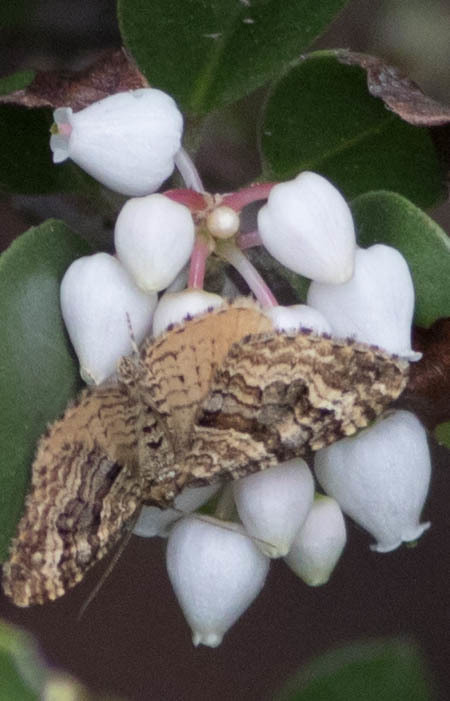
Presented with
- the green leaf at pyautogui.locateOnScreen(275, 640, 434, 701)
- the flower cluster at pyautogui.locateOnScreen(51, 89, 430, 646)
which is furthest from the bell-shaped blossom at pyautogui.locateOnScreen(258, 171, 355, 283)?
the green leaf at pyautogui.locateOnScreen(275, 640, 434, 701)

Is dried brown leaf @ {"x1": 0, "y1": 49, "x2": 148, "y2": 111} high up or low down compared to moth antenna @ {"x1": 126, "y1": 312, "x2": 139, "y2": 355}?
up

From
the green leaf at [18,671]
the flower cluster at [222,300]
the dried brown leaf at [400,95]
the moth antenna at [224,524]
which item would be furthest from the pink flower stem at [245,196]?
the green leaf at [18,671]

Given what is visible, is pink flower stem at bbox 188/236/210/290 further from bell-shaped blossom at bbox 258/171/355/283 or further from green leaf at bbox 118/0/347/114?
green leaf at bbox 118/0/347/114

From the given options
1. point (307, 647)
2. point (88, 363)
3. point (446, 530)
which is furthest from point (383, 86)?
point (307, 647)

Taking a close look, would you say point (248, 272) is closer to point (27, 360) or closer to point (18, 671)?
point (27, 360)

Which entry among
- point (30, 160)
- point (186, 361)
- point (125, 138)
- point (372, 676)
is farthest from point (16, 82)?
point (372, 676)

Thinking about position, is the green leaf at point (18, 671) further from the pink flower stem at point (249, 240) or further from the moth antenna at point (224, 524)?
the pink flower stem at point (249, 240)
